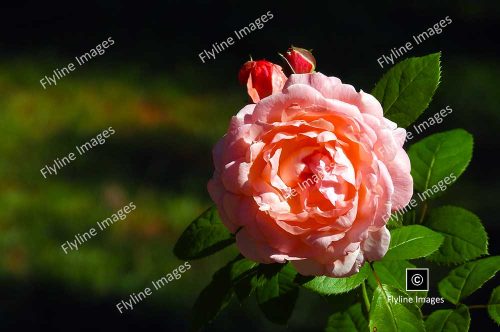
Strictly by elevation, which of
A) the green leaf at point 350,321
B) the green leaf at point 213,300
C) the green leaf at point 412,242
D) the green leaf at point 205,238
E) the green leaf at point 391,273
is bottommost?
the green leaf at point 350,321

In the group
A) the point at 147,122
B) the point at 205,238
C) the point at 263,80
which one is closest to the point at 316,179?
the point at 263,80

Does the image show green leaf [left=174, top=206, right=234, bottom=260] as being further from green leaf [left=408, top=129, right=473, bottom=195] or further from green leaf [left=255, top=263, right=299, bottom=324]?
green leaf [left=408, top=129, right=473, bottom=195]

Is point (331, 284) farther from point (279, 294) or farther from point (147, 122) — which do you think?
point (147, 122)

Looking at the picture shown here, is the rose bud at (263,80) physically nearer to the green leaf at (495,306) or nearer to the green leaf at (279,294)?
the green leaf at (279,294)

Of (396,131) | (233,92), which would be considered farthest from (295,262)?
(233,92)

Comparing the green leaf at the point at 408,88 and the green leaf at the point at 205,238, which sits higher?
the green leaf at the point at 408,88

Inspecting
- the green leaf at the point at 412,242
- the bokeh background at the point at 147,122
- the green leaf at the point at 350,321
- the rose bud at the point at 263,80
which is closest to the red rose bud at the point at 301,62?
the rose bud at the point at 263,80
